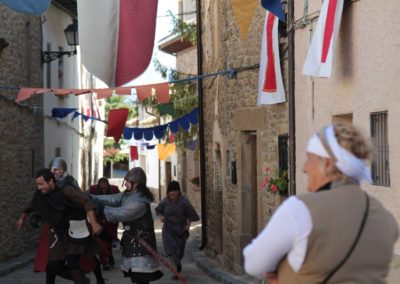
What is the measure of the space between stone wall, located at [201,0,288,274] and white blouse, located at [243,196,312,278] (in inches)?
Answer: 312

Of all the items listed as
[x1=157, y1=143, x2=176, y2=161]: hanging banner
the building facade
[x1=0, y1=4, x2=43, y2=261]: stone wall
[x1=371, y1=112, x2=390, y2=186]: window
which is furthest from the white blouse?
[x1=157, y1=143, x2=176, y2=161]: hanging banner

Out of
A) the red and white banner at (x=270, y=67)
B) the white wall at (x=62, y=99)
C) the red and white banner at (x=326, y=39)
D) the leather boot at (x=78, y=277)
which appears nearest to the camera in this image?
the red and white banner at (x=326, y=39)

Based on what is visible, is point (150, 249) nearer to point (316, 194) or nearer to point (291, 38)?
point (291, 38)

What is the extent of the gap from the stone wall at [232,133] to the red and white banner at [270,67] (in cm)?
15

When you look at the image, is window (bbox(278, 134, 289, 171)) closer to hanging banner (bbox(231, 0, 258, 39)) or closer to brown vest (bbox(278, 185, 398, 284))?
hanging banner (bbox(231, 0, 258, 39))

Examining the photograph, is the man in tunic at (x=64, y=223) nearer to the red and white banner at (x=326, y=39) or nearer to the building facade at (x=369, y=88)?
the building facade at (x=369, y=88)

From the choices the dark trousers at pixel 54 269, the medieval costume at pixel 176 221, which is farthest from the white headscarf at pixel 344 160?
the medieval costume at pixel 176 221

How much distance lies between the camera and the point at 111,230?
615 inches

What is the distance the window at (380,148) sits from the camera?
8044mm

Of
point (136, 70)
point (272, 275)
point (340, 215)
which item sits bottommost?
point (272, 275)

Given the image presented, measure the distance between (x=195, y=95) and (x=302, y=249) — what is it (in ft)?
72.6

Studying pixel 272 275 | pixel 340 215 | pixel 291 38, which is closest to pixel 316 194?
pixel 340 215

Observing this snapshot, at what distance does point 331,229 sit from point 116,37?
24.0ft

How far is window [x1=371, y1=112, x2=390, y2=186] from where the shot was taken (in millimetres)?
8044
